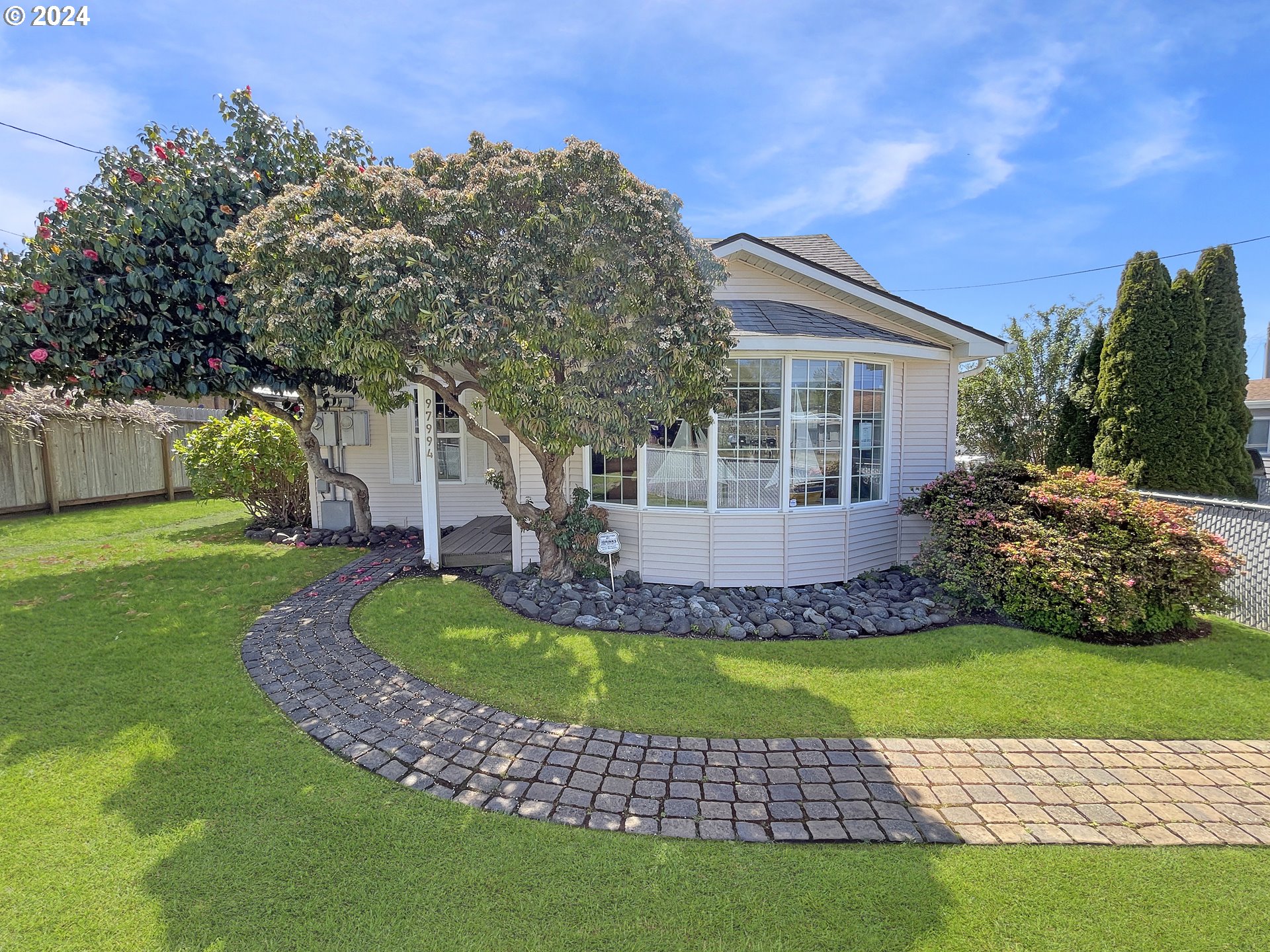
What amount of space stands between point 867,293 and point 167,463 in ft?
59.6

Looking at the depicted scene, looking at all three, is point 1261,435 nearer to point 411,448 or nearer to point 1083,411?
point 1083,411

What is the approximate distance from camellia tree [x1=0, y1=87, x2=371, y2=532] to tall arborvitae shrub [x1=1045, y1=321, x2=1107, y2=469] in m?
14.2

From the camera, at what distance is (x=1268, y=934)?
2309 mm

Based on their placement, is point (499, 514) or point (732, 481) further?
point (499, 514)

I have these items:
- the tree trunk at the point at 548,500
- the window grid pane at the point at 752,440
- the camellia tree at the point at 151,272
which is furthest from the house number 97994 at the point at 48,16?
the window grid pane at the point at 752,440

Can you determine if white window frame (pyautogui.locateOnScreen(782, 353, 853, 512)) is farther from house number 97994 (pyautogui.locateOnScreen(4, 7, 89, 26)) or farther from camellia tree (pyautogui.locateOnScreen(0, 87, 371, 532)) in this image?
house number 97994 (pyautogui.locateOnScreen(4, 7, 89, 26))

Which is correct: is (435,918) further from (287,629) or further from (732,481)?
(732,481)

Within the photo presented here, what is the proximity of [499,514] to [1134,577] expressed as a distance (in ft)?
29.3

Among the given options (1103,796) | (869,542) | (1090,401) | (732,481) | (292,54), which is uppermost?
(292,54)

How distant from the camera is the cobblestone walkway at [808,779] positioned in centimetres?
294

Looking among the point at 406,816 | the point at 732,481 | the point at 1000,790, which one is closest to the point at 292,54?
the point at 732,481

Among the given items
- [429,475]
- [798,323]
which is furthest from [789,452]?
[429,475]

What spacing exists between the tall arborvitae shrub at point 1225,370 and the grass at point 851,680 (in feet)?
18.7

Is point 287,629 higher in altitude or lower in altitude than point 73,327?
lower
